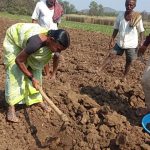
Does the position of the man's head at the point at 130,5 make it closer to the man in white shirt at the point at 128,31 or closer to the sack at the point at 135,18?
the man in white shirt at the point at 128,31

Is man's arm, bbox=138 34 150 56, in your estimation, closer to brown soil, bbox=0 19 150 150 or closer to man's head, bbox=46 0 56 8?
brown soil, bbox=0 19 150 150

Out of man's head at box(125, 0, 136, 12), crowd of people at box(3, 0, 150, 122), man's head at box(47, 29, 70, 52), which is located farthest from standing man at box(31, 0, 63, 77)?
man's head at box(47, 29, 70, 52)

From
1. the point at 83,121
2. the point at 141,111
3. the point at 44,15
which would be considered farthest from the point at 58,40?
the point at 44,15

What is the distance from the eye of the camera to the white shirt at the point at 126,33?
7527 mm

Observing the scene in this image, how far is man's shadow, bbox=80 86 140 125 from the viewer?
5773 mm

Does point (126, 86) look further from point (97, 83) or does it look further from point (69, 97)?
point (69, 97)

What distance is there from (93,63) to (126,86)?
3248 millimetres

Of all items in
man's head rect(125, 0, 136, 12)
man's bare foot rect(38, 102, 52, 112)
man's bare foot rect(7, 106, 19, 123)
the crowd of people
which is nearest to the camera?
the crowd of people

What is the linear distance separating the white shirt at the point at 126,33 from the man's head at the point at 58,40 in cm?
317

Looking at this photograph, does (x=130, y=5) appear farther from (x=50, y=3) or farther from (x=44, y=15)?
(x=44, y=15)

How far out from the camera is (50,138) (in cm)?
482

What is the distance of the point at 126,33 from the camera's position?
24.8ft

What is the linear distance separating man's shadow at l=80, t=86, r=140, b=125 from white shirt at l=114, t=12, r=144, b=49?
1.15m

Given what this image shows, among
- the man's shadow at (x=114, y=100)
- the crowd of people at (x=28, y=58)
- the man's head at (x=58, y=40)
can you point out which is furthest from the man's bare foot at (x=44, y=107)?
the man's head at (x=58, y=40)
